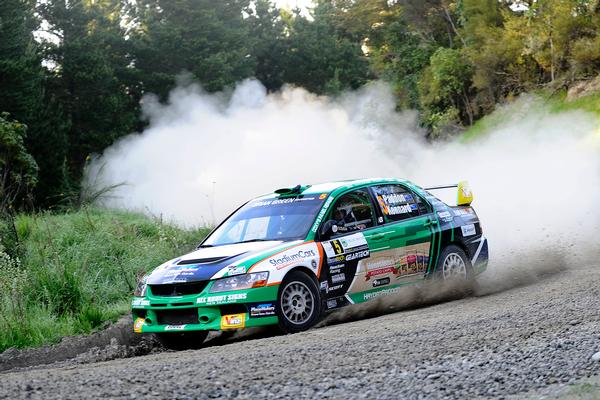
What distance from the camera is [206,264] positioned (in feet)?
30.9

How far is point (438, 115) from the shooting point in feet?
108

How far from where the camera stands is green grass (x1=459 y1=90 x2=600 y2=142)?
25.1 m

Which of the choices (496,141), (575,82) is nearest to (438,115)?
(496,141)

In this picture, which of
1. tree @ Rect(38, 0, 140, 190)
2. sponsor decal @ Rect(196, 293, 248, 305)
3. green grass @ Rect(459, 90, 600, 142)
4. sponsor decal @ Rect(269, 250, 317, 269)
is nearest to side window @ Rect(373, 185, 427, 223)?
sponsor decal @ Rect(269, 250, 317, 269)

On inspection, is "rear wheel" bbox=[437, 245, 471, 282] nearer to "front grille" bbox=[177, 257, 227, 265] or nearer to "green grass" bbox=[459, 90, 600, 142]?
"front grille" bbox=[177, 257, 227, 265]

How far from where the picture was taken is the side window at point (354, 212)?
10.4 meters

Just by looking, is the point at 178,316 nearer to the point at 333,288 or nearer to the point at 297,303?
the point at 297,303

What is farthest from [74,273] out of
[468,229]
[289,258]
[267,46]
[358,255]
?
[267,46]

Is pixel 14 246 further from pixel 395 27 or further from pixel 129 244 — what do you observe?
pixel 395 27

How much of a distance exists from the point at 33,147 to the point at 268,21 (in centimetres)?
3033

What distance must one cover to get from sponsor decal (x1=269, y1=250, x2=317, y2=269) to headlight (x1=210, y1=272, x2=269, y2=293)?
0.17 m

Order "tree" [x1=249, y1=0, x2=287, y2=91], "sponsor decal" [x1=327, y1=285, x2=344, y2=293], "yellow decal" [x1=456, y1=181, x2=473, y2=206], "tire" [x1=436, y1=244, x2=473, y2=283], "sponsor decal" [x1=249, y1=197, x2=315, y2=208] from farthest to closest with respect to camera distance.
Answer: "tree" [x1=249, y1=0, x2=287, y2=91] < "yellow decal" [x1=456, y1=181, x2=473, y2=206] < "tire" [x1=436, y1=244, x2=473, y2=283] < "sponsor decal" [x1=249, y1=197, x2=315, y2=208] < "sponsor decal" [x1=327, y1=285, x2=344, y2=293]

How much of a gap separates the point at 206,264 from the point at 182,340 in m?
0.90

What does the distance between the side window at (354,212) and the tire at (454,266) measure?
1192 millimetres
